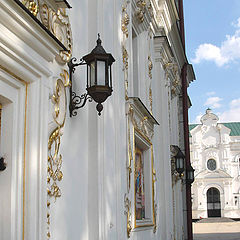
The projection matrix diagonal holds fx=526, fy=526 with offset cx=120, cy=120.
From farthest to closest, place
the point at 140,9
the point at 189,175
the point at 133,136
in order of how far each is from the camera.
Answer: the point at 189,175 < the point at 140,9 < the point at 133,136

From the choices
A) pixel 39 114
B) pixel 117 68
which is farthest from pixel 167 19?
pixel 39 114

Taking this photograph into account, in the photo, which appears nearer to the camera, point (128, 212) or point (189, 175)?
point (128, 212)

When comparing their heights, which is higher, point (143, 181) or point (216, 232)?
point (143, 181)

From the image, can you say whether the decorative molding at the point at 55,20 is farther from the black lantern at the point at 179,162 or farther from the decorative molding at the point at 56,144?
the black lantern at the point at 179,162

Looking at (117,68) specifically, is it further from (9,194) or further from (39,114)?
(9,194)

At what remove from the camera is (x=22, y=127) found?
4547 millimetres

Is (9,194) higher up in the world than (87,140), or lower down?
lower down

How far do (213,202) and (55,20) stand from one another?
53.7 m

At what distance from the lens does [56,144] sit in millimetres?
5246

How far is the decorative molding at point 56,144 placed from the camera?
16.7ft

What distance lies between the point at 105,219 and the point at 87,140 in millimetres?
971

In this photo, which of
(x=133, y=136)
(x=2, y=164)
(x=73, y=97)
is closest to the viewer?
(x=2, y=164)

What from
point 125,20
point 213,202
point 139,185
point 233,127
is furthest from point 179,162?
point 233,127

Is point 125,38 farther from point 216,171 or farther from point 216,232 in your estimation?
point 216,171
